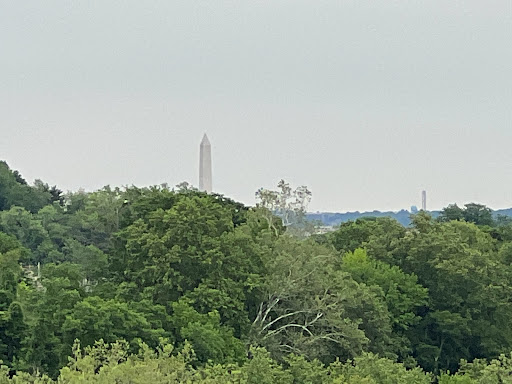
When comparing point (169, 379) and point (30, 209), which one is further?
point (30, 209)

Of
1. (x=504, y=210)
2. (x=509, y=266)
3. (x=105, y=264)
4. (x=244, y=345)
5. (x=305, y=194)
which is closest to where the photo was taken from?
(x=244, y=345)

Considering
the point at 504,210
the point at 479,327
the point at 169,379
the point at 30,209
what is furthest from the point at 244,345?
the point at 504,210

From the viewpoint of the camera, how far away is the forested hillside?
106 ft

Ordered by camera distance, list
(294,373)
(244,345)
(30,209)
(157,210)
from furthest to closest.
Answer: (30,209), (157,210), (244,345), (294,373)

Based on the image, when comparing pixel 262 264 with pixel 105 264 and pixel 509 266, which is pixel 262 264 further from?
pixel 509 266

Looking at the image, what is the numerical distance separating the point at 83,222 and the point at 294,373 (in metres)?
50.1

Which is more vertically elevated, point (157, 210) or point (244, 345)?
point (157, 210)

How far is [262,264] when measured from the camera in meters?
42.4

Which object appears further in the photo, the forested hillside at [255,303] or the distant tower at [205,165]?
the distant tower at [205,165]

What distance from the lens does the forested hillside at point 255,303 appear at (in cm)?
3228

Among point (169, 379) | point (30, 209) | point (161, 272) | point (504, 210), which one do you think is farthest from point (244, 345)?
point (504, 210)

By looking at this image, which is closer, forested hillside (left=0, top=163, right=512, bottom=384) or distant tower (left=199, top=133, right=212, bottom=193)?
forested hillside (left=0, top=163, right=512, bottom=384)

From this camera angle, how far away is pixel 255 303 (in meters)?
42.0

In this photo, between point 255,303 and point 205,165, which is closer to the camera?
point 255,303
